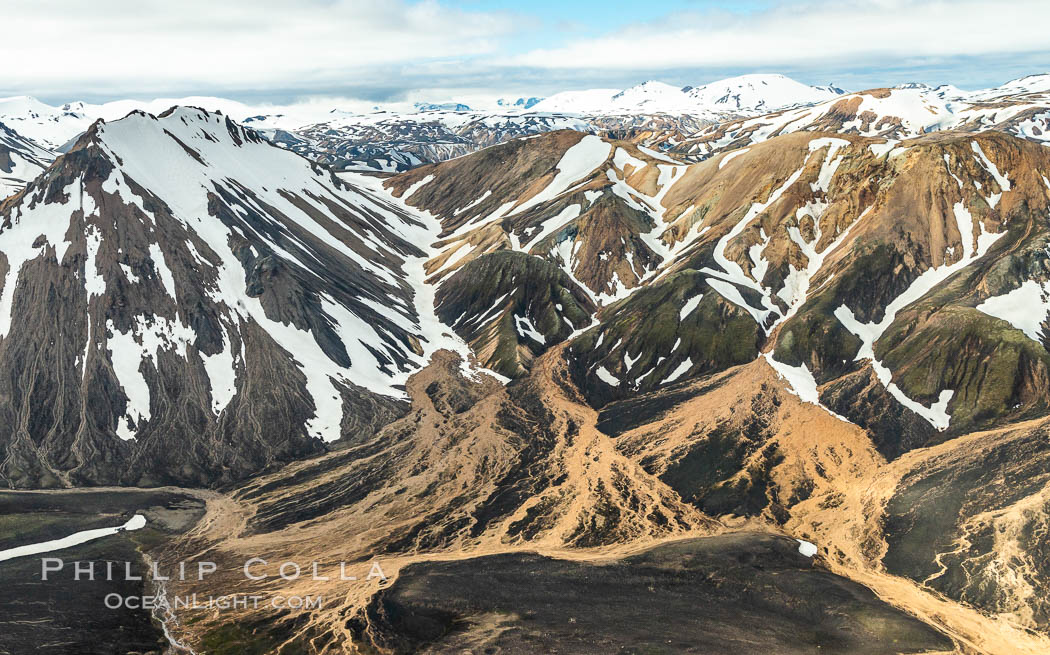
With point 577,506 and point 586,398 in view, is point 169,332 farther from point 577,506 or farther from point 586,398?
point 577,506

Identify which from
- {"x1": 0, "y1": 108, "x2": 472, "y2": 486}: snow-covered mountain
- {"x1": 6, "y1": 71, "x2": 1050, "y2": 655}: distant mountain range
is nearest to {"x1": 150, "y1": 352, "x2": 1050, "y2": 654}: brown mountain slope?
{"x1": 6, "y1": 71, "x2": 1050, "y2": 655}: distant mountain range

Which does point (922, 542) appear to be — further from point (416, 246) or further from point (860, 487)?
point (416, 246)

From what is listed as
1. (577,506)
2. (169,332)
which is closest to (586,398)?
(577,506)

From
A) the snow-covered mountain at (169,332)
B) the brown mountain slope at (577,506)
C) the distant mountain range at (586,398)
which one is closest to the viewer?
the brown mountain slope at (577,506)

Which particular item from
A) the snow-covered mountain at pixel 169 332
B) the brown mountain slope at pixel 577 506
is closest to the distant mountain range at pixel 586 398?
the brown mountain slope at pixel 577 506

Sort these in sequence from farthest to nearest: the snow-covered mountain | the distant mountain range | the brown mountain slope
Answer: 1. the snow-covered mountain
2. the distant mountain range
3. the brown mountain slope

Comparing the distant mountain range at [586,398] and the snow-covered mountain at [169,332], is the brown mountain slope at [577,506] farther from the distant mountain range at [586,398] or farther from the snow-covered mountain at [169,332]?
the snow-covered mountain at [169,332]

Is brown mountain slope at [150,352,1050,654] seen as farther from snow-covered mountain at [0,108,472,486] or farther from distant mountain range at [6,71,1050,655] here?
snow-covered mountain at [0,108,472,486]

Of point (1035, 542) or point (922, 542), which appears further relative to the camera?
point (922, 542)

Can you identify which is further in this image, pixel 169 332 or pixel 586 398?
pixel 586 398

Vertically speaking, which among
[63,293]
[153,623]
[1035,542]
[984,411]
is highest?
[63,293]

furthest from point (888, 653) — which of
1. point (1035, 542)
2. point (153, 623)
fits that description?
point (153, 623)
